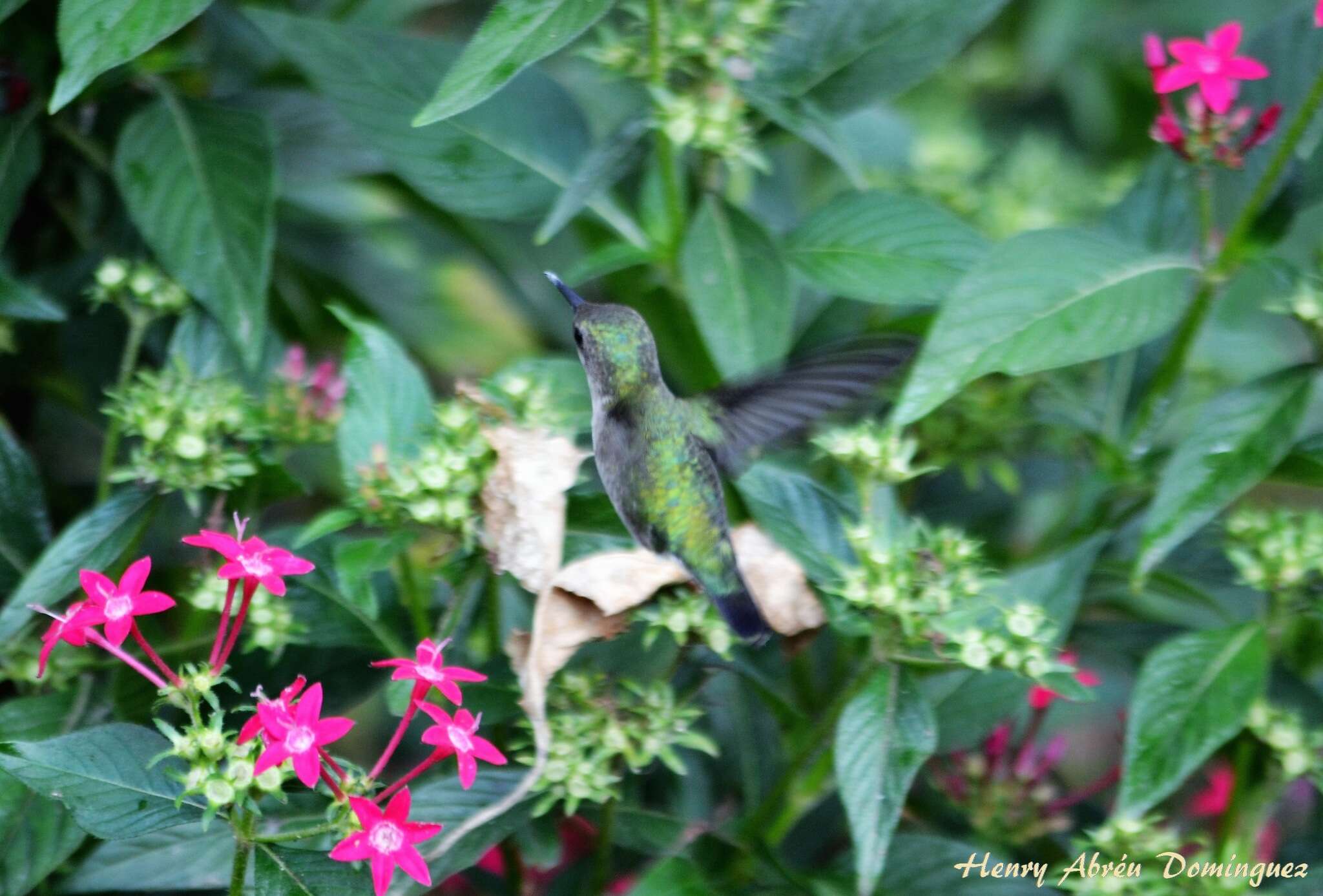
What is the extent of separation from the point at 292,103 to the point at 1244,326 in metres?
1.96

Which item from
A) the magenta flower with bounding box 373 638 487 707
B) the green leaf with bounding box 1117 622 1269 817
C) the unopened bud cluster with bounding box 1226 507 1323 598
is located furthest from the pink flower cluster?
the magenta flower with bounding box 373 638 487 707

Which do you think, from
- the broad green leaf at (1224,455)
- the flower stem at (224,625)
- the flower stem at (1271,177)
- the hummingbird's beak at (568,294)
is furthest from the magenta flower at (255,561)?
the flower stem at (1271,177)

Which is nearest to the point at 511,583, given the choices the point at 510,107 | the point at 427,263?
the point at 510,107

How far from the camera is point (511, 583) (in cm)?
158

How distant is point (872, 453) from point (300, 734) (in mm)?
642

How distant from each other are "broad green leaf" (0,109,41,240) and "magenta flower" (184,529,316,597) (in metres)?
0.70

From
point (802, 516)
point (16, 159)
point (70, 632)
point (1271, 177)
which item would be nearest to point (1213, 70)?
point (1271, 177)

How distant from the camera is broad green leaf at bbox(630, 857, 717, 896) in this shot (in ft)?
4.73

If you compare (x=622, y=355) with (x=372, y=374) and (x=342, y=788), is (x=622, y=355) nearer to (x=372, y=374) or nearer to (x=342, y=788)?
(x=372, y=374)

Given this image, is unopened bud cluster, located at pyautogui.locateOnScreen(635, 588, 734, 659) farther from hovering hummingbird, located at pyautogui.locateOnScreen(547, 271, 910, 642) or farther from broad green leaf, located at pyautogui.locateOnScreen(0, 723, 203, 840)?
broad green leaf, located at pyautogui.locateOnScreen(0, 723, 203, 840)

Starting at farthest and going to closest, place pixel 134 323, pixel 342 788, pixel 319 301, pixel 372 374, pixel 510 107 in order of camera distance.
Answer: pixel 319 301 < pixel 510 107 < pixel 134 323 < pixel 372 374 < pixel 342 788

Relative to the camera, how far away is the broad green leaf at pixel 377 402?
1.45 m

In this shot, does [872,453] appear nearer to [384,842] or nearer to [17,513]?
[384,842]

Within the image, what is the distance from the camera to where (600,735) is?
1.34 metres
